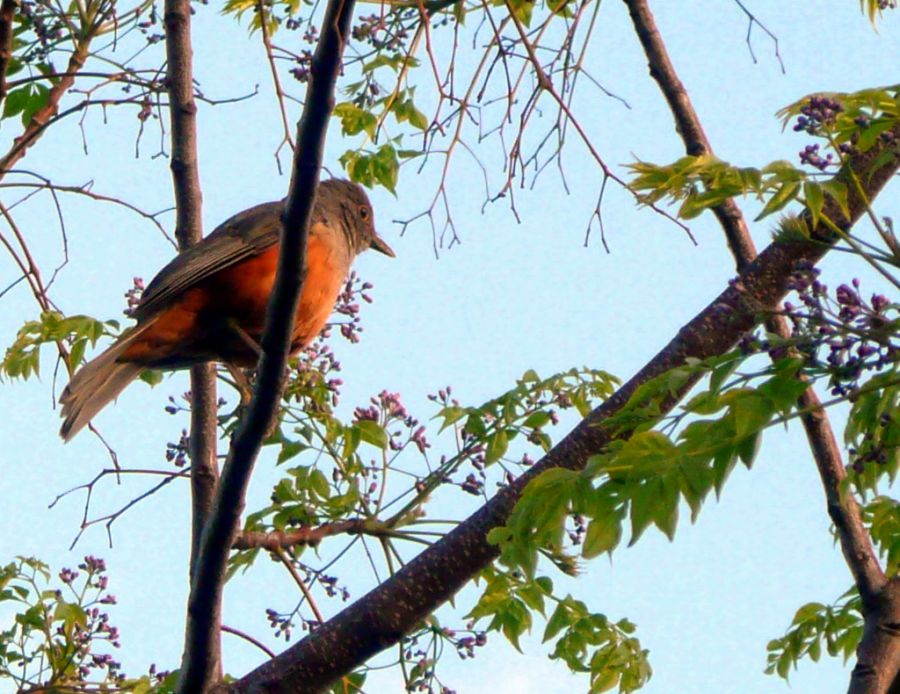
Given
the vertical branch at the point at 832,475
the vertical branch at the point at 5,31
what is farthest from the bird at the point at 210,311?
the vertical branch at the point at 832,475

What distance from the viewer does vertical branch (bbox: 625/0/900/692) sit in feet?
10.7

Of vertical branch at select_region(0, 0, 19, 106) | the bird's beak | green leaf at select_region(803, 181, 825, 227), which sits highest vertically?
the bird's beak

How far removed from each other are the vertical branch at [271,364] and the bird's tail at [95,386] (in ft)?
4.32

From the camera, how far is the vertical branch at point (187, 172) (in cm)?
449

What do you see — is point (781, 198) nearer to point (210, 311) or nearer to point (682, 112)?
point (682, 112)

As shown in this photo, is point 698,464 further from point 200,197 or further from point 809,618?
point 200,197

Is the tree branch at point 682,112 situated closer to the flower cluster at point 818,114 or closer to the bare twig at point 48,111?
the flower cluster at point 818,114

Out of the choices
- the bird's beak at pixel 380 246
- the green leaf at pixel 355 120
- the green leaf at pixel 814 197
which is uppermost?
the bird's beak at pixel 380 246

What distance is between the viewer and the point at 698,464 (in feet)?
8.39

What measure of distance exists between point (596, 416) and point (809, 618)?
1.14m

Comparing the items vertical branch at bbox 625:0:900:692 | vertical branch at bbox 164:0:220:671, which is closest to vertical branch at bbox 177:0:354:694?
vertical branch at bbox 164:0:220:671

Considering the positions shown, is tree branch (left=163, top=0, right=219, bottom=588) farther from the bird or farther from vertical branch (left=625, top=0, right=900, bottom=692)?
vertical branch (left=625, top=0, right=900, bottom=692)

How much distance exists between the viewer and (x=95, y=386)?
15.9ft

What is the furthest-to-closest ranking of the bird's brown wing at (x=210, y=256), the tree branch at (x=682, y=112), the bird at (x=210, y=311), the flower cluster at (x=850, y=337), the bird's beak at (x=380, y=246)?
the bird's beak at (x=380, y=246)
the bird's brown wing at (x=210, y=256)
the bird at (x=210, y=311)
the tree branch at (x=682, y=112)
the flower cluster at (x=850, y=337)
